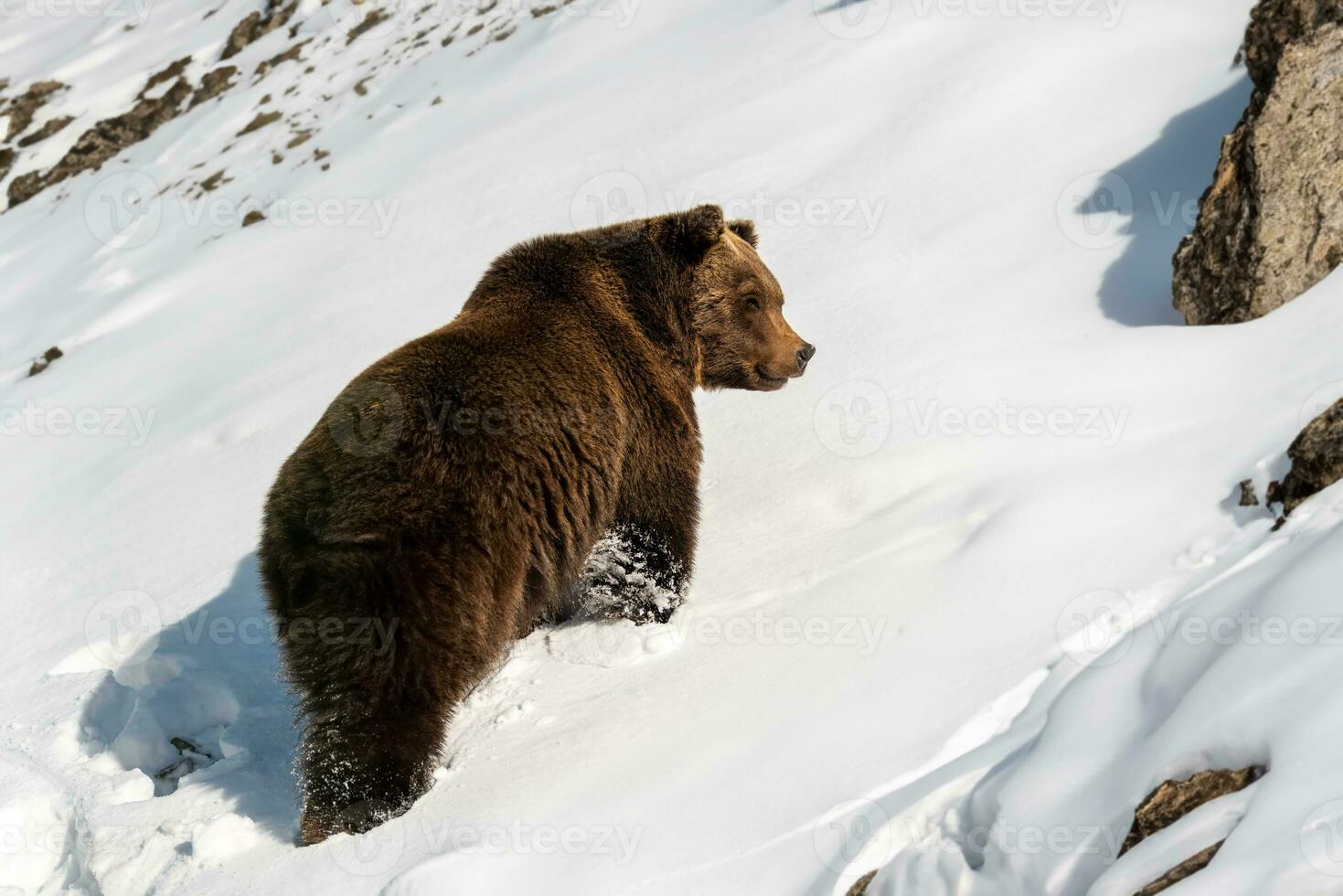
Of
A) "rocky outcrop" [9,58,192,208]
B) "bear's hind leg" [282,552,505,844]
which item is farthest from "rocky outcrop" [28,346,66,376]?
"bear's hind leg" [282,552,505,844]

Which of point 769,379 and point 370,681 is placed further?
point 769,379

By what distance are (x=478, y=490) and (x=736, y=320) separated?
2255mm

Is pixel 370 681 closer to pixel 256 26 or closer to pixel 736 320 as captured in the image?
pixel 736 320

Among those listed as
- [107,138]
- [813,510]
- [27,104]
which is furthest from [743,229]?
[27,104]

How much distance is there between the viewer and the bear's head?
20.7 feet

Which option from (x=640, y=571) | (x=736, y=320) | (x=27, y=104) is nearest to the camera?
(x=640, y=571)

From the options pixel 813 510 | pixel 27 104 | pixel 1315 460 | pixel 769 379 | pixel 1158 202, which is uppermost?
pixel 27 104

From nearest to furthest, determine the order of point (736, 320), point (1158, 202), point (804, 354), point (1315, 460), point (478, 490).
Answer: point (1315, 460)
point (478, 490)
point (736, 320)
point (804, 354)
point (1158, 202)

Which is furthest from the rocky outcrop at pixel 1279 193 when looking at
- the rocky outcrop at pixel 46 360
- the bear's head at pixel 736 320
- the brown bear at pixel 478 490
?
the rocky outcrop at pixel 46 360

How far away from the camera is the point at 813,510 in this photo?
6.41 m

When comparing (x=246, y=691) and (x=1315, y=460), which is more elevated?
(x=1315, y=460)

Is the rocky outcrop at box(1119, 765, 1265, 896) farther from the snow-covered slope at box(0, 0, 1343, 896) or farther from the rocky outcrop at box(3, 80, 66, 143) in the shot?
the rocky outcrop at box(3, 80, 66, 143)

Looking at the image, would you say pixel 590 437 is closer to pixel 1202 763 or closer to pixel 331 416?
pixel 331 416

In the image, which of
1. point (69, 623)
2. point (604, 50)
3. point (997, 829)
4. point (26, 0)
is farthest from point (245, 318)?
point (26, 0)
